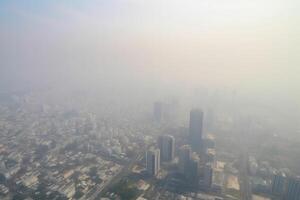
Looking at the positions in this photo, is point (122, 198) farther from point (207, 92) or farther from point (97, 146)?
point (207, 92)

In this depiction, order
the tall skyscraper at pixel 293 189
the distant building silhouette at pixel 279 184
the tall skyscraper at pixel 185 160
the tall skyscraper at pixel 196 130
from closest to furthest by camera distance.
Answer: the tall skyscraper at pixel 293 189 → the distant building silhouette at pixel 279 184 → the tall skyscraper at pixel 185 160 → the tall skyscraper at pixel 196 130

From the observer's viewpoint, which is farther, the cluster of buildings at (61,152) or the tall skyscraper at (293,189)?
the cluster of buildings at (61,152)

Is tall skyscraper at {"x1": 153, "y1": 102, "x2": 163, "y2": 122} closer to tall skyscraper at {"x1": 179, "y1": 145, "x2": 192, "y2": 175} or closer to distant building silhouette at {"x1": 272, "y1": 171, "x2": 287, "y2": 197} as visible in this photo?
tall skyscraper at {"x1": 179, "y1": 145, "x2": 192, "y2": 175}

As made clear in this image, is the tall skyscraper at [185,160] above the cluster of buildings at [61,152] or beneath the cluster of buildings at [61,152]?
above

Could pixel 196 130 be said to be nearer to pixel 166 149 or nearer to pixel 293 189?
pixel 166 149

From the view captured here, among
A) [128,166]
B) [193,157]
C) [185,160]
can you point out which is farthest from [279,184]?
[128,166]

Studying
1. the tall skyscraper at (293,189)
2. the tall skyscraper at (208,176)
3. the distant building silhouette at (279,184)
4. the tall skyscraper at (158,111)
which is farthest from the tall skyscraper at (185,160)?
the tall skyscraper at (158,111)

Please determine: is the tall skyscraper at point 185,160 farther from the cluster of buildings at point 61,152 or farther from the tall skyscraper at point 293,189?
the tall skyscraper at point 293,189

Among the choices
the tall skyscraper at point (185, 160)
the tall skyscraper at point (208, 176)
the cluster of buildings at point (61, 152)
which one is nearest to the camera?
the tall skyscraper at point (208, 176)

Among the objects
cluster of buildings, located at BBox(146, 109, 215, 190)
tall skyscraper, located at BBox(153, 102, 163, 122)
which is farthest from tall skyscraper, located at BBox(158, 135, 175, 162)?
tall skyscraper, located at BBox(153, 102, 163, 122)
